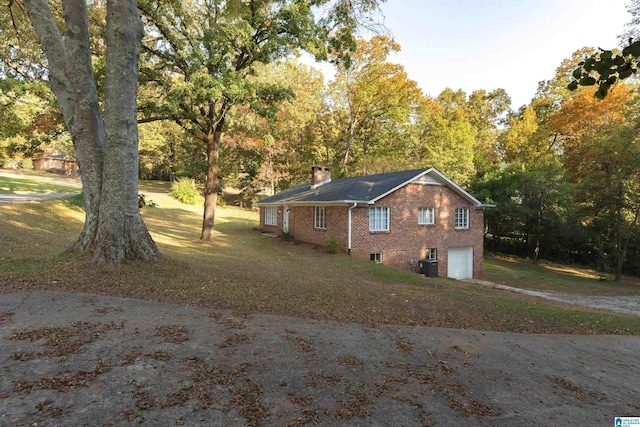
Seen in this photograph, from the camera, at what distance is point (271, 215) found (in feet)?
88.5

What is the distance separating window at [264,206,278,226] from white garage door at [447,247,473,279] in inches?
486

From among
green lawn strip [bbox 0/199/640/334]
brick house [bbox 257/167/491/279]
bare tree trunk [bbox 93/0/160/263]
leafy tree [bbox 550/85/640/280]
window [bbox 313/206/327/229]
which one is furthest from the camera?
leafy tree [bbox 550/85/640/280]

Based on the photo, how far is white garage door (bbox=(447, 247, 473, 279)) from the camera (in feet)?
69.6

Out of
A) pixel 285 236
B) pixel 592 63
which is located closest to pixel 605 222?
pixel 285 236

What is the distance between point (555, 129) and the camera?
3431 cm

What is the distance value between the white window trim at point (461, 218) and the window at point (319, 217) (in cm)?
797

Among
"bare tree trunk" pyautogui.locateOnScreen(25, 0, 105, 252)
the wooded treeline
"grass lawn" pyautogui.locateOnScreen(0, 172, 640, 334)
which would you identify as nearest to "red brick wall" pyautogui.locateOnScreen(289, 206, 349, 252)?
the wooded treeline

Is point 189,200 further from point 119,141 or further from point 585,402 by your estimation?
point 585,402

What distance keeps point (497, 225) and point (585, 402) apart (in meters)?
32.2

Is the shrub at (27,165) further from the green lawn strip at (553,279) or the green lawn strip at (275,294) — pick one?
the green lawn strip at (553,279)

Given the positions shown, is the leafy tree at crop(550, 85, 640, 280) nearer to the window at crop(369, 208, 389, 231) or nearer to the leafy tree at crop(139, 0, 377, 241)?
the window at crop(369, 208, 389, 231)

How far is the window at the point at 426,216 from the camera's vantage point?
19938 mm

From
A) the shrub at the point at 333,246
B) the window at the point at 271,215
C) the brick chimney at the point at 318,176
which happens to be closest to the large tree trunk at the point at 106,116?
the shrub at the point at 333,246

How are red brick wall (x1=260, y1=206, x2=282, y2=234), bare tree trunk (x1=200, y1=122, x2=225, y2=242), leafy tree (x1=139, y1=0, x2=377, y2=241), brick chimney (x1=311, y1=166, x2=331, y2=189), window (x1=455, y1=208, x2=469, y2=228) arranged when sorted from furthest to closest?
red brick wall (x1=260, y1=206, x2=282, y2=234) < brick chimney (x1=311, y1=166, x2=331, y2=189) < window (x1=455, y1=208, x2=469, y2=228) < bare tree trunk (x1=200, y1=122, x2=225, y2=242) < leafy tree (x1=139, y1=0, x2=377, y2=241)
